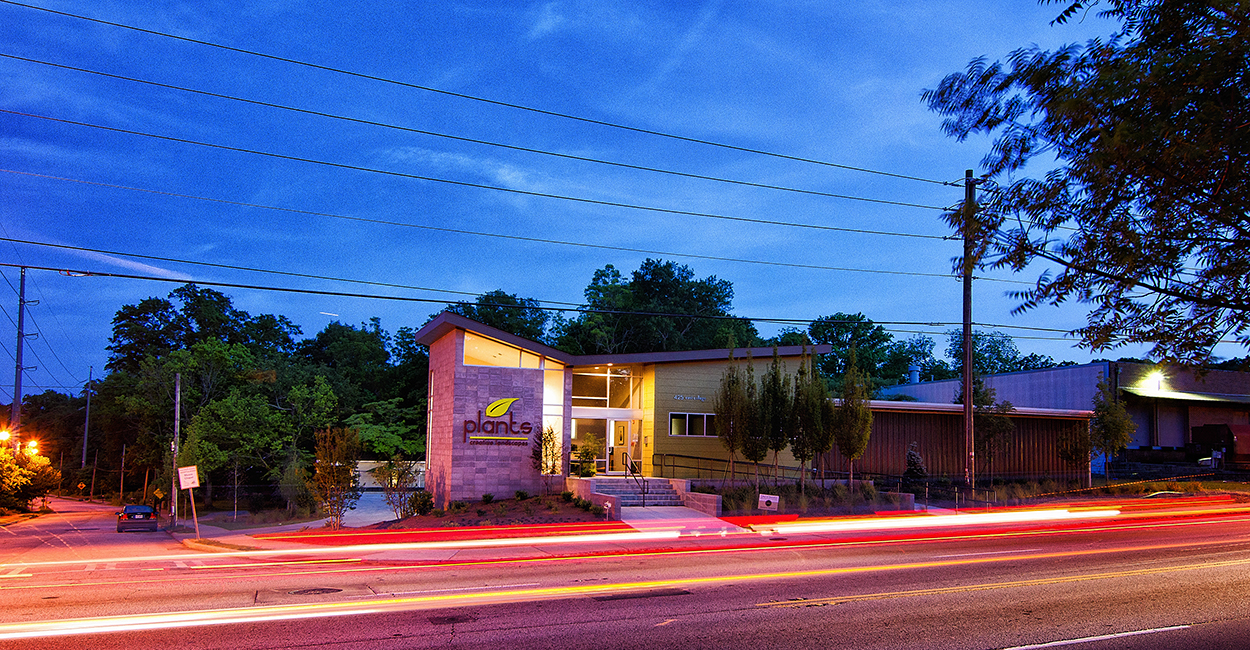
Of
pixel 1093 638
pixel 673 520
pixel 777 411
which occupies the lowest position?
pixel 673 520

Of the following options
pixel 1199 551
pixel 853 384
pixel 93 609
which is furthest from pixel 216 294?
pixel 1199 551

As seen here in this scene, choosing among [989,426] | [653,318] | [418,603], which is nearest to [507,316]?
[653,318]

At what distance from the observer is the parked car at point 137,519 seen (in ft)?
132

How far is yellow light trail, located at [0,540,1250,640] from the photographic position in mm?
9117

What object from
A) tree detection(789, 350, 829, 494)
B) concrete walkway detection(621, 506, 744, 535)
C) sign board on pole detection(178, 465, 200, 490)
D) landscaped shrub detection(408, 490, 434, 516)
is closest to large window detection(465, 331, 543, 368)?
landscaped shrub detection(408, 490, 434, 516)

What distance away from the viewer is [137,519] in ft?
134

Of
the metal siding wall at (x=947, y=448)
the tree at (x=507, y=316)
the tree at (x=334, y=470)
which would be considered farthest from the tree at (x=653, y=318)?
the tree at (x=334, y=470)

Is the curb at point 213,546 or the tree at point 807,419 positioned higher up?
the tree at point 807,419

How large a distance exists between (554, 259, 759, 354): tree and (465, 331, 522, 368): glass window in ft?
108

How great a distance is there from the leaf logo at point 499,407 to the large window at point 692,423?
22.9ft

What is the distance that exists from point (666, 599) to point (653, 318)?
53.4 m

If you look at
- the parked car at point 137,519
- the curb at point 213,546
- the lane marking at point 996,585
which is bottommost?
the parked car at point 137,519

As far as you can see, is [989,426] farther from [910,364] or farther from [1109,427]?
[910,364]

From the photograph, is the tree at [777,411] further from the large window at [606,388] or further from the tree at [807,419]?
the large window at [606,388]
